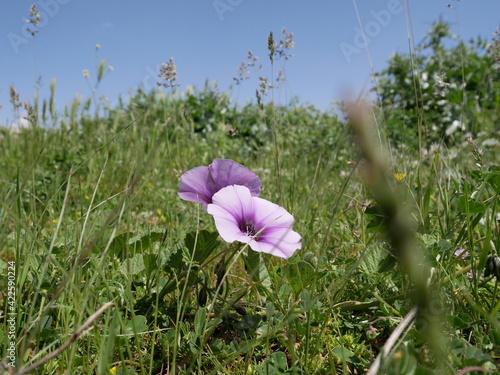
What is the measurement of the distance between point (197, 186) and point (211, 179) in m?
0.04

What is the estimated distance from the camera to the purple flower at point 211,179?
114 centimetres

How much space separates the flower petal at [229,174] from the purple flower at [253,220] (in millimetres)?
53

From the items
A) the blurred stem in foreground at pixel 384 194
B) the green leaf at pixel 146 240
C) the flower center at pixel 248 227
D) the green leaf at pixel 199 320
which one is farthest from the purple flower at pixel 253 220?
the blurred stem in foreground at pixel 384 194

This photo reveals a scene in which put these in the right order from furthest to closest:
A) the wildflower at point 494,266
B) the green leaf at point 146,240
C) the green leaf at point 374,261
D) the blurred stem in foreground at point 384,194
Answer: the green leaf at point 146,240, the green leaf at point 374,261, the wildflower at point 494,266, the blurred stem in foreground at point 384,194

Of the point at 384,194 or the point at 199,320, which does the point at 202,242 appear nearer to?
the point at 199,320

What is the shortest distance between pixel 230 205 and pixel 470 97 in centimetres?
570

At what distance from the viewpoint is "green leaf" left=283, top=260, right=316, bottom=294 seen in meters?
1.14

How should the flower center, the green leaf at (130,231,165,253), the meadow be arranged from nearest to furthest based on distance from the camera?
the meadow, the flower center, the green leaf at (130,231,165,253)

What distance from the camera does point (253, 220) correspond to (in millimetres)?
1114

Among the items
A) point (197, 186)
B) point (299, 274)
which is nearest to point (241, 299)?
point (299, 274)

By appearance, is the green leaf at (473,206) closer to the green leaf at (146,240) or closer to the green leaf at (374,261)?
the green leaf at (374,261)

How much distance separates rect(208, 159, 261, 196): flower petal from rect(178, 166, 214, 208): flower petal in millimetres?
19

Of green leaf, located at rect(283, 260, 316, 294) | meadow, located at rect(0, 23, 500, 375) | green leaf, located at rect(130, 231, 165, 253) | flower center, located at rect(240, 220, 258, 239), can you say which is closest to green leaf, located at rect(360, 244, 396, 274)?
meadow, located at rect(0, 23, 500, 375)

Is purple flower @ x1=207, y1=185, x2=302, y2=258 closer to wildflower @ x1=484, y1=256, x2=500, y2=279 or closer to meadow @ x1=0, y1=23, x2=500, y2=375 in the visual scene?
meadow @ x1=0, y1=23, x2=500, y2=375
